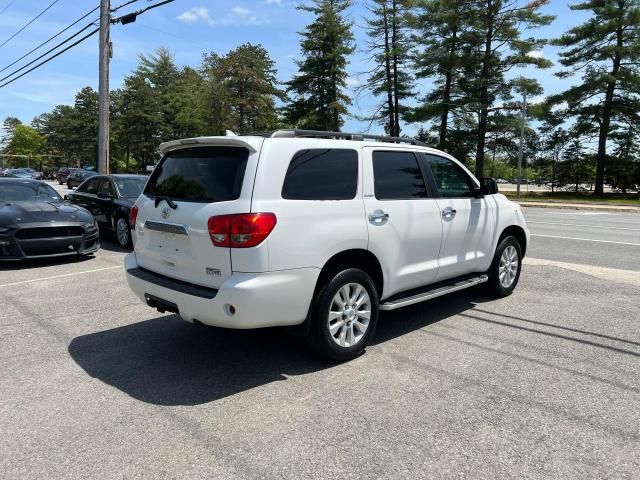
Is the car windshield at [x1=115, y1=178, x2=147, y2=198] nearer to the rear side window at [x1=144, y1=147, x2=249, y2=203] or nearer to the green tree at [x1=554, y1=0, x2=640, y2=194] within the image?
the rear side window at [x1=144, y1=147, x2=249, y2=203]

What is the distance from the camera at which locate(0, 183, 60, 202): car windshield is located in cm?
929

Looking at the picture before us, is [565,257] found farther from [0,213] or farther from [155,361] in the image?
[0,213]

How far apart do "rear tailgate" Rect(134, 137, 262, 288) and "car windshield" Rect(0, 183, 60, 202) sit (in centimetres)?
597

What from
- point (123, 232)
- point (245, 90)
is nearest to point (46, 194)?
point (123, 232)

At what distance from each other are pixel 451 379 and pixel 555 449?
1.05 metres

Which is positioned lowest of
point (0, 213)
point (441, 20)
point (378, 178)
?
point (0, 213)

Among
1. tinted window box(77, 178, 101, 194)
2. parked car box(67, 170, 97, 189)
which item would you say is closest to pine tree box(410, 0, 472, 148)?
parked car box(67, 170, 97, 189)

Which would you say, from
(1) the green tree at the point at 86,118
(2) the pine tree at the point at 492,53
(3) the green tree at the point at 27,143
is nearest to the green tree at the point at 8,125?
(3) the green tree at the point at 27,143

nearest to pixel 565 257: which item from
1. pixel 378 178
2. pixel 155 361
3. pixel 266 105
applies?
pixel 378 178

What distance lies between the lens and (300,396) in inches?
146

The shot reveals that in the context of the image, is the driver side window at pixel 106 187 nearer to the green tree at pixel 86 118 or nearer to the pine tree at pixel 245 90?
the pine tree at pixel 245 90

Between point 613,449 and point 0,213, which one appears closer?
point 613,449

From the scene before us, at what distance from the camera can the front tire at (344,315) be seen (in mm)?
4047

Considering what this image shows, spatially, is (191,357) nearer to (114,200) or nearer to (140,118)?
(114,200)
